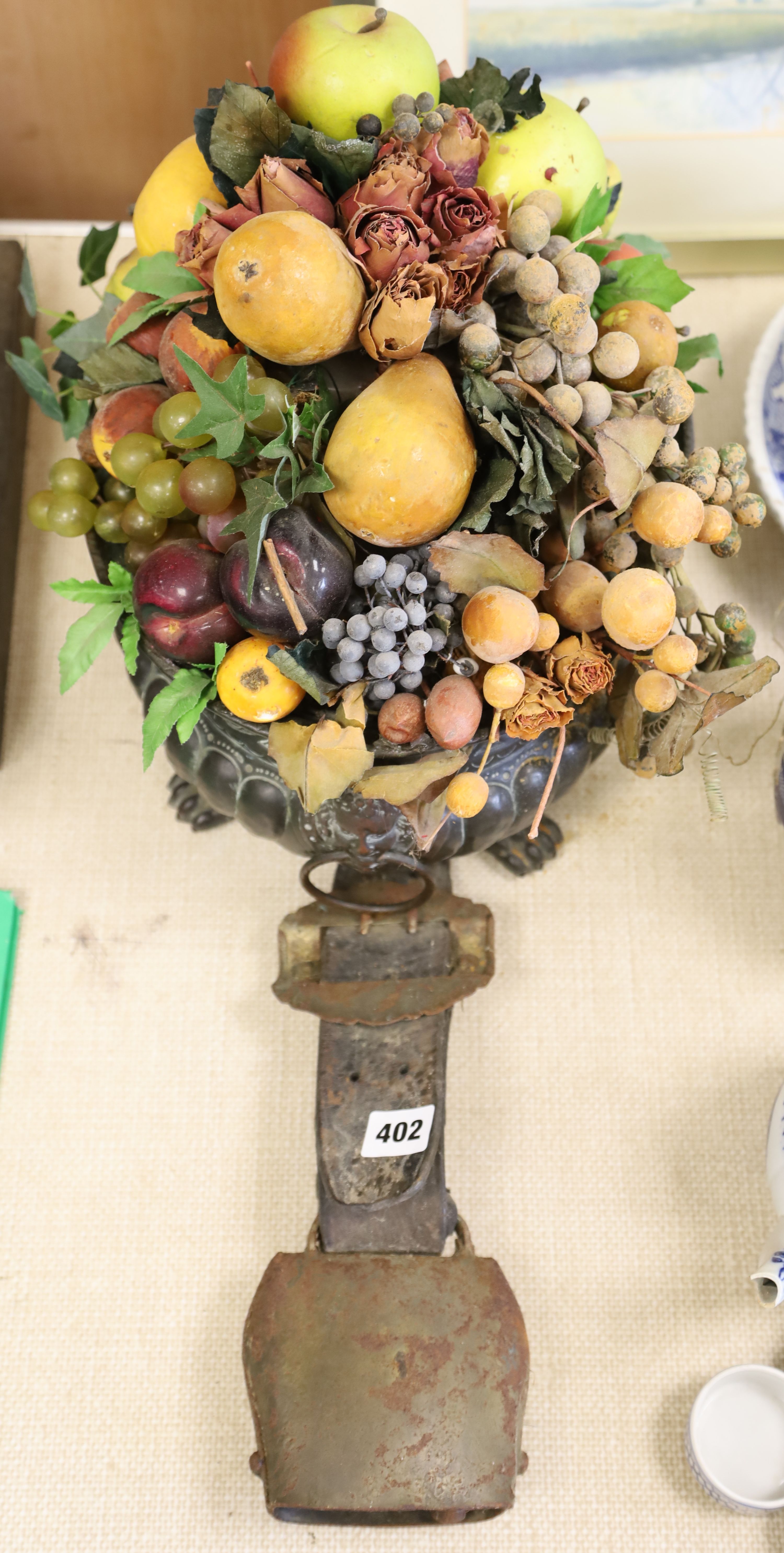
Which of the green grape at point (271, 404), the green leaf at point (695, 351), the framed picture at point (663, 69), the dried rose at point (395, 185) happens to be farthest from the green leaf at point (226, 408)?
the framed picture at point (663, 69)

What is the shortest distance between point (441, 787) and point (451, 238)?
31 cm

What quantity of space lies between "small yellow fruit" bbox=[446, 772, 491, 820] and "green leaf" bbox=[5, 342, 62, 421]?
459mm

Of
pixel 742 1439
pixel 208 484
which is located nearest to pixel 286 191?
pixel 208 484

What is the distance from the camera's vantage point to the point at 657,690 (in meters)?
0.59

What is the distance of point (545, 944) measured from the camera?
90 centimetres

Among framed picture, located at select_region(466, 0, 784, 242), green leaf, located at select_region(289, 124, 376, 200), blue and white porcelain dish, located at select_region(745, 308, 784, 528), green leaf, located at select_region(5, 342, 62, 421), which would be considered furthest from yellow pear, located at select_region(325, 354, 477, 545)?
framed picture, located at select_region(466, 0, 784, 242)

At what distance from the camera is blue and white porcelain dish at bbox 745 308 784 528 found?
3.03 feet

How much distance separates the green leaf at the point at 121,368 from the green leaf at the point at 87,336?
7 centimetres

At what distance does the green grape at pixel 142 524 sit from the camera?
663 mm

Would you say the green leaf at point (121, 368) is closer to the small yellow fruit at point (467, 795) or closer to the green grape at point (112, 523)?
the green grape at point (112, 523)

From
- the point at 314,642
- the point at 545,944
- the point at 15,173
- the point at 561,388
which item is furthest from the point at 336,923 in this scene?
the point at 15,173

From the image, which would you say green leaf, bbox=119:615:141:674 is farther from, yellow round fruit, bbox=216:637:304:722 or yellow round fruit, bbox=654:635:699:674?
yellow round fruit, bbox=654:635:699:674

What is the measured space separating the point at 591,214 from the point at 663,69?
0.46m

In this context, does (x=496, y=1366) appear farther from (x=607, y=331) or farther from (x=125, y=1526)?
(x=607, y=331)
